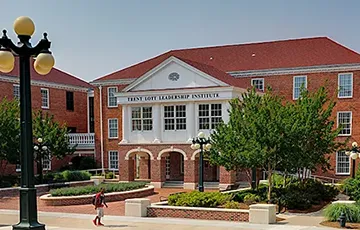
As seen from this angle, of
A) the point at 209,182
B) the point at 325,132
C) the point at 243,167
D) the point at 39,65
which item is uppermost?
the point at 39,65

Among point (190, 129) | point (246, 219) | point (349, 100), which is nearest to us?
point (246, 219)

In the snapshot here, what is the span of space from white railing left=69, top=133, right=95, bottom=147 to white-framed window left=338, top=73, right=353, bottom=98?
21.8 meters

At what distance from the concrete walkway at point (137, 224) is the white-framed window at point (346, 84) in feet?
71.3

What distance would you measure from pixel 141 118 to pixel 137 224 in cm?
1781

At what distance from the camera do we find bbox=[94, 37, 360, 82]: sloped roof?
3878 centimetres

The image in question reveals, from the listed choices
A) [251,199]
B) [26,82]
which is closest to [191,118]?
[251,199]

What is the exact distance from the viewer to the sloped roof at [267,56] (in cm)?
3878

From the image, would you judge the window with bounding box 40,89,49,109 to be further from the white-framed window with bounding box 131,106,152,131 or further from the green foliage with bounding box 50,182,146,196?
the green foliage with bounding box 50,182,146,196

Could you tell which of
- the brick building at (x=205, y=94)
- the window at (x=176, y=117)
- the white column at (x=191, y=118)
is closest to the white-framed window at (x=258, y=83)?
the brick building at (x=205, y=94)

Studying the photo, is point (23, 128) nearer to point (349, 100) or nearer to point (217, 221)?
point (217, 221)

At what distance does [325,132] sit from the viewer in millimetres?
25047

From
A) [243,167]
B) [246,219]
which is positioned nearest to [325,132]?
[243,167]

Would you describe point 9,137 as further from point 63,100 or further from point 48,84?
point 63,100

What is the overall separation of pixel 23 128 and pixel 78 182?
27.0 m
